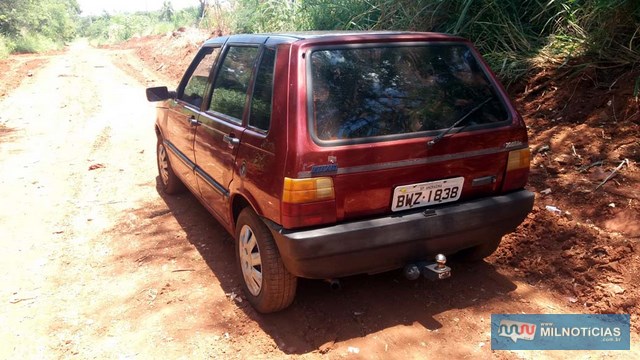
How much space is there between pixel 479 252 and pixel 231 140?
6.40 feet

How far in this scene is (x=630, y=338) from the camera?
8.71 feet

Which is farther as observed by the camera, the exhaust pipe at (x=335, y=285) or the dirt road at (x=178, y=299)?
the exhaust pipe at (x=335, y=285)

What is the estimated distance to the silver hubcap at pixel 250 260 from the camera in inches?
114

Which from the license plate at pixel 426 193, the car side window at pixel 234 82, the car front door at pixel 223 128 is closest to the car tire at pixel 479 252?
the license plate at pixel 426 193

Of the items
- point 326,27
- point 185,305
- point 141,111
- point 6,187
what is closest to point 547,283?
Result: point 185,305

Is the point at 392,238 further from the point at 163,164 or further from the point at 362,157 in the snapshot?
the point at 163,164

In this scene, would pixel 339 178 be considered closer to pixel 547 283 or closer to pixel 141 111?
pixel 547 283

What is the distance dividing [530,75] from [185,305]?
15.4 ft

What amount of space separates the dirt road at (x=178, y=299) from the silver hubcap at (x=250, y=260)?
201 millimetres

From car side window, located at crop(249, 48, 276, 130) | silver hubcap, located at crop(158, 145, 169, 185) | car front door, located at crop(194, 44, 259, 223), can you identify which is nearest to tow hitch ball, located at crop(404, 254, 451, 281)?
car side window, located at crop(249, 48, 276, 130)

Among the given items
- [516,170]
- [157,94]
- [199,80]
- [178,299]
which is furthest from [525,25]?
[178,299]

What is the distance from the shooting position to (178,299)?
3246 mm

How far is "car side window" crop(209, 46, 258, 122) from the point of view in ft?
10.2

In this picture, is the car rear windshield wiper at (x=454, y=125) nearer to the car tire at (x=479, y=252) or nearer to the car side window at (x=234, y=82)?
the car tire at (x=479, y=252)
